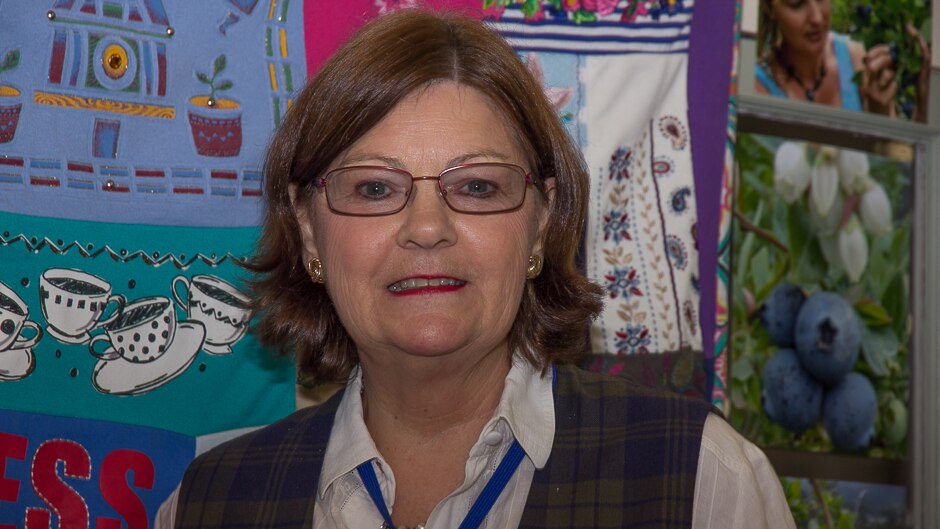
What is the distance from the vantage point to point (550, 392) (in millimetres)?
1588

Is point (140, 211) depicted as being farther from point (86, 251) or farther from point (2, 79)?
point (2, 79)

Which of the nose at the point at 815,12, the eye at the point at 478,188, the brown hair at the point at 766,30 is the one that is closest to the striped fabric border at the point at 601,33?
the brown hair at the point at 766,30

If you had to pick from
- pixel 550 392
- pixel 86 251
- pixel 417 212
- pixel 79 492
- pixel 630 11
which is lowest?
pixel 79 492

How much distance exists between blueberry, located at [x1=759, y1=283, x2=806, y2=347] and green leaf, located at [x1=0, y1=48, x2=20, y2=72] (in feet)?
6.02

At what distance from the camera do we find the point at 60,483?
179 cm

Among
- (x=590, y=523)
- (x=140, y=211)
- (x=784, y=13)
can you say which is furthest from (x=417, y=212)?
(x=784, y=13)

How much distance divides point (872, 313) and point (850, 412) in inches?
10.9

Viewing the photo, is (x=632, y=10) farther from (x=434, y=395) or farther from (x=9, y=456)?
(x=9, y=456)

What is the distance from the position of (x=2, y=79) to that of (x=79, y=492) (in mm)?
746

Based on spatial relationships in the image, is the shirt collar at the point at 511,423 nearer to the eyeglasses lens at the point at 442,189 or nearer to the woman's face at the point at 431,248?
the woman's face at the point at 431,248

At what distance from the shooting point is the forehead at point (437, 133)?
4.83ft

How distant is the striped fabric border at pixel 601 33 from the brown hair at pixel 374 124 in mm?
549

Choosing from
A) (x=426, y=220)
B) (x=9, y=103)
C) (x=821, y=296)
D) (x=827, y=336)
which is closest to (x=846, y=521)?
(x=827, y=336)

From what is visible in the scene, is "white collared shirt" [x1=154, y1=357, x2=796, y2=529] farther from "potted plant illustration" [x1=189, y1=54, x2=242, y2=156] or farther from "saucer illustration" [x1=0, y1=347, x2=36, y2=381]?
"potted plant illustration" [x1=189, y1=54, x2=242, y2=156]
